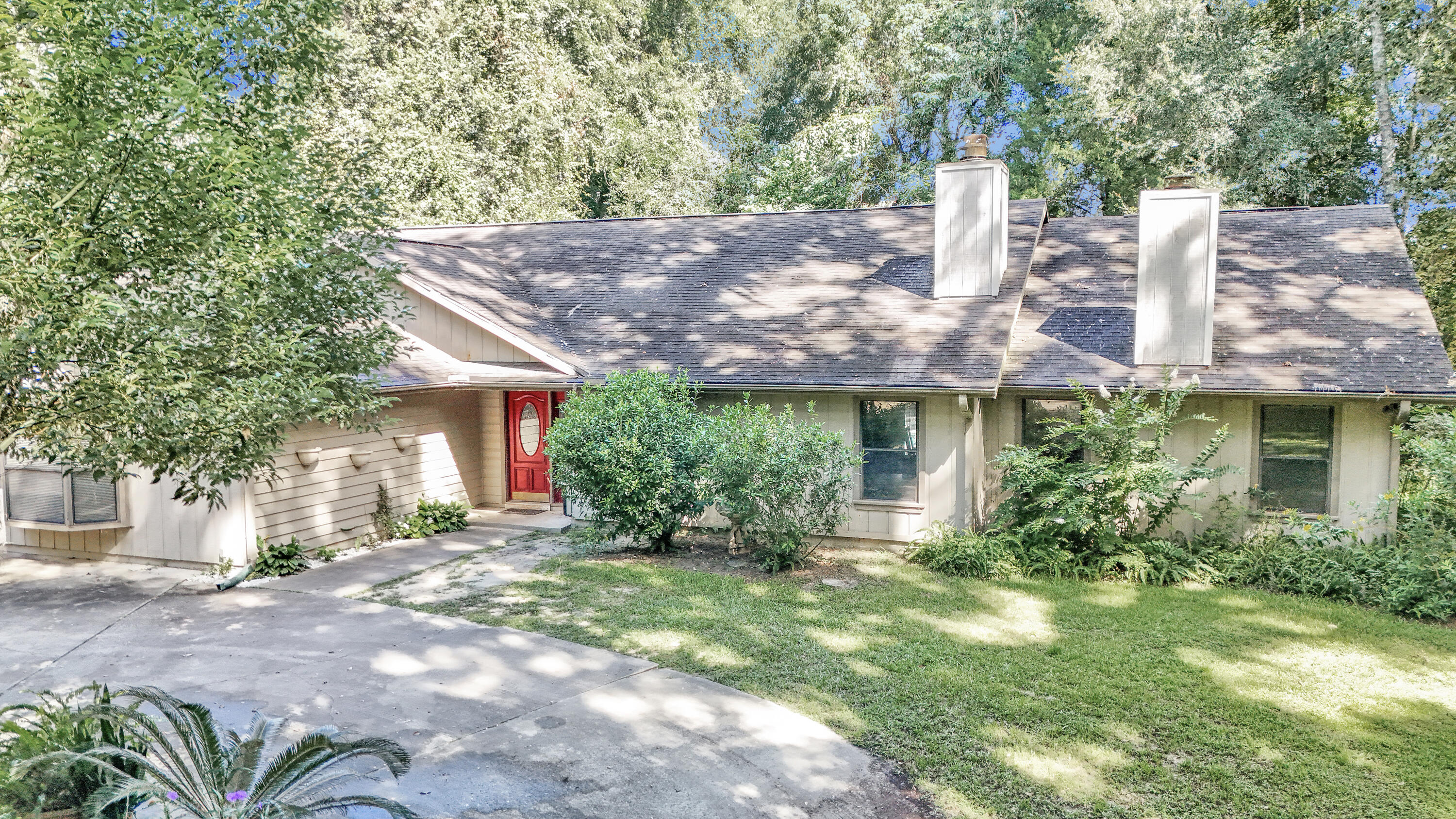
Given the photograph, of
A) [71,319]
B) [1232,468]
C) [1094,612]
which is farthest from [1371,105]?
[71,319]

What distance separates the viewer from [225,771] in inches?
168

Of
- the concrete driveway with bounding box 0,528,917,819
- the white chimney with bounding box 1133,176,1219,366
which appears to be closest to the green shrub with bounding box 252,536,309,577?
the concrete driveway with bounding box 0,528,917,819

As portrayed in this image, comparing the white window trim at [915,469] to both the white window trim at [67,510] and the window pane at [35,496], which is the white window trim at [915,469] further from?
the window pane at [35,496]

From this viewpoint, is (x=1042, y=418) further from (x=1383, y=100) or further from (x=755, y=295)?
(x=1383, y=100)

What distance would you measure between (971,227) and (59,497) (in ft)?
39.6

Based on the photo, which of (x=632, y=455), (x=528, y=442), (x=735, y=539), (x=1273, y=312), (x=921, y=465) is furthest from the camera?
(x=528, y=442)

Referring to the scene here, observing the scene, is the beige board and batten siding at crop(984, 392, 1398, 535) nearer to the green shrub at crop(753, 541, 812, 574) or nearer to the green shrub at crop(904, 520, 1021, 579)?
the green shrub at crop(904, 520, 1021, 579)

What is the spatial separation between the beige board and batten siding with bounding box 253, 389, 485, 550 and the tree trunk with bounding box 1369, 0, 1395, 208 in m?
18.6

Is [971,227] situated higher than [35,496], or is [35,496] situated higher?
[971,227]


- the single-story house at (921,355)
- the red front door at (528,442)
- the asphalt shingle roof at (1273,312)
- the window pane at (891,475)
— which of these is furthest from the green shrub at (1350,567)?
the red front door at (528,442)

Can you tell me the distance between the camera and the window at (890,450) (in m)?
11.3

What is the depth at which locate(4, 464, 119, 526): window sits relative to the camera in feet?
33.0

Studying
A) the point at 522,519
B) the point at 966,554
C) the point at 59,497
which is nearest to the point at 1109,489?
the point at 966,554

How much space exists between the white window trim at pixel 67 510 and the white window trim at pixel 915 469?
8818 millimetres
